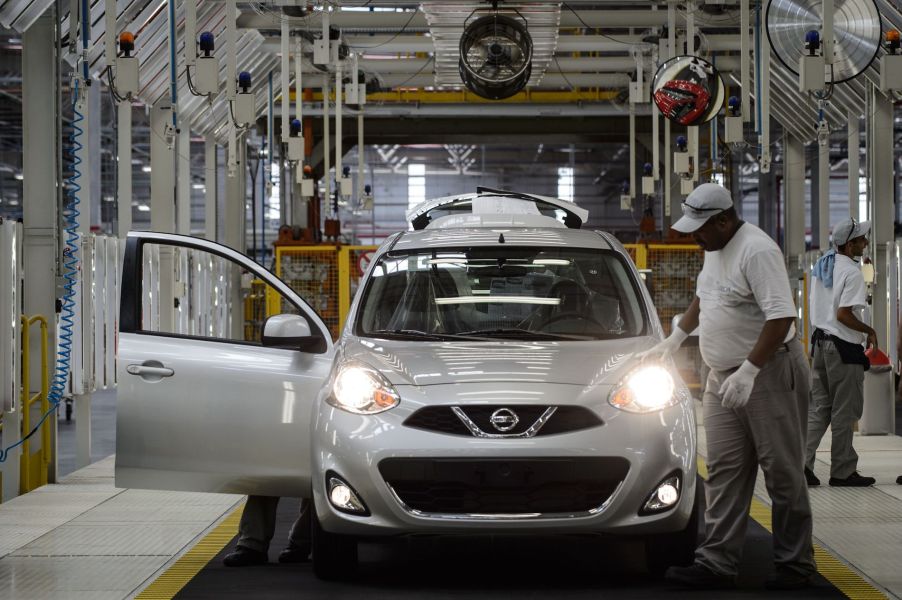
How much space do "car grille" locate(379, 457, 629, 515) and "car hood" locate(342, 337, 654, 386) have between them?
1.14 feet

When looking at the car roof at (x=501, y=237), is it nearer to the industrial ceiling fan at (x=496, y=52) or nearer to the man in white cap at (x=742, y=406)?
the man in white cap at (x=742, y=406)

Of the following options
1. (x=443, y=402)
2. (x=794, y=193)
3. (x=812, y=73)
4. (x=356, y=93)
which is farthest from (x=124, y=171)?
(x=794, y=193)

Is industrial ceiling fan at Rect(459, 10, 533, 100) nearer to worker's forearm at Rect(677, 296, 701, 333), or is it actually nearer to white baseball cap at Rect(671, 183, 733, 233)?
worker's forearm at Rect(677, 296, 701, 333)

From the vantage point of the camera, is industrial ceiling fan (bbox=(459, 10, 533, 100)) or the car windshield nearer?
the car windshield

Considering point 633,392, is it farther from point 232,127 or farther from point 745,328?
point 232,127

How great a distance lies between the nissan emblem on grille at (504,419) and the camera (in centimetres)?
488

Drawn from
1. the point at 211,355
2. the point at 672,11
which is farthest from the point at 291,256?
the point at 211,355

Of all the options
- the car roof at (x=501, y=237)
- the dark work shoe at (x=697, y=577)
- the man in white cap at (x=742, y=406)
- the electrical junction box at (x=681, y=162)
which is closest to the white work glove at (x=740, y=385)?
the man in white cap at (x=742, y=406)

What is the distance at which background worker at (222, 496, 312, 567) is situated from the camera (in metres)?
5.84

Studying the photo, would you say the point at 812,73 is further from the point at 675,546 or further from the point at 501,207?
the point at 675,546

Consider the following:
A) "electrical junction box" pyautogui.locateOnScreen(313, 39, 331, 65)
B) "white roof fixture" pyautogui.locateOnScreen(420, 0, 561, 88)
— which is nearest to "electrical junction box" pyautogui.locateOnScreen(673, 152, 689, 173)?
"white roof fixture" pyautogui.locateOnScreen(420, 0, 561, 88)

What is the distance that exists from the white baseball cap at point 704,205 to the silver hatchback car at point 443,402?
23.7 inches

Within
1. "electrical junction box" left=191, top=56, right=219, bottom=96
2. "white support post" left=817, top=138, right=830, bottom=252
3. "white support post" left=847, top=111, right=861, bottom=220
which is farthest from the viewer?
"white support post" left=817, top=138, right=830, bottom=252

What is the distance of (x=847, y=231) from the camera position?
811cm
